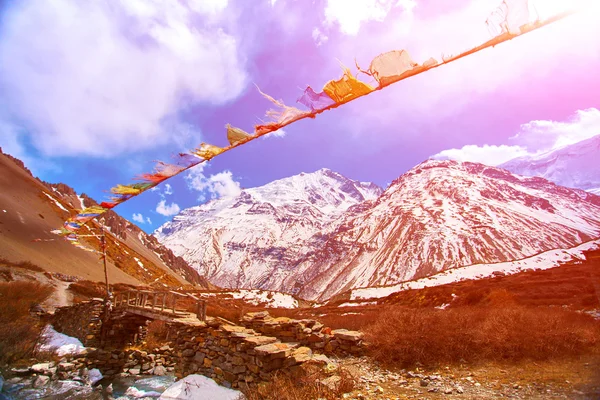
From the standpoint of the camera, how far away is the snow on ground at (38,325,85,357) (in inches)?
744

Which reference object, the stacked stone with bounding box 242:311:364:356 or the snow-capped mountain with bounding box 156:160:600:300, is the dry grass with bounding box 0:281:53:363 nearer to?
the stacked stone with bounding box 242:311:364:356

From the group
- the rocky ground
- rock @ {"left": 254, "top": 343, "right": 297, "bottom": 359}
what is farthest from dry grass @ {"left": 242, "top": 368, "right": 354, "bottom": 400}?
rock @ {"left": 254, "top": 343, "right": 297, "bottom": 359}

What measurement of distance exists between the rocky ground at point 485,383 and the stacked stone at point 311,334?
2.74 m

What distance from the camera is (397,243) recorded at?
454 ft

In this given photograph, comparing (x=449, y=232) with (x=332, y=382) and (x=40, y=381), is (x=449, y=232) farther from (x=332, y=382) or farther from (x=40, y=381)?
(x=332, y=382)

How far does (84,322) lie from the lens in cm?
2116

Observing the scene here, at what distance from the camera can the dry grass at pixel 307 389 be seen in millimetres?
6405

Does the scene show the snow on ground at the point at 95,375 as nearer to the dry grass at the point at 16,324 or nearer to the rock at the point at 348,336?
the dry grass at the point at 16,324

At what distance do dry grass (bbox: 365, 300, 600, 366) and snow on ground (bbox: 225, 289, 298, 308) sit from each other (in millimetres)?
40450

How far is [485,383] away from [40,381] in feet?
58.0

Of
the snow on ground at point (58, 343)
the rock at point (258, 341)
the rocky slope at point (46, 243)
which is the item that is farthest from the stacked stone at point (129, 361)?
the rocky slope at point (46, 243)

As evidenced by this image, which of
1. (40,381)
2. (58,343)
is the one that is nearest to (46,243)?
(58,343)

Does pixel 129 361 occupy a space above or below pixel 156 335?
Answer: below

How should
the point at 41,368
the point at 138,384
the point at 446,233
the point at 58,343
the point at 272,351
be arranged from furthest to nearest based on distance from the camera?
the point at 446,233 → the point at 58,343 → the point at 138,384 → the point at 41,368 → the point at 272,351
